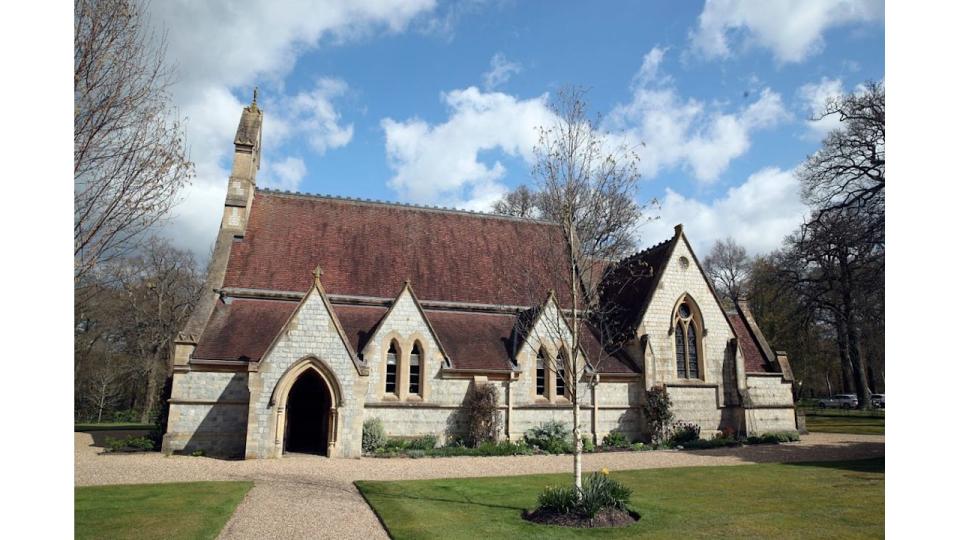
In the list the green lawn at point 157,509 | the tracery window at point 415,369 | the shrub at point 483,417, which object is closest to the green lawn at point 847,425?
the shrub at point 483,417

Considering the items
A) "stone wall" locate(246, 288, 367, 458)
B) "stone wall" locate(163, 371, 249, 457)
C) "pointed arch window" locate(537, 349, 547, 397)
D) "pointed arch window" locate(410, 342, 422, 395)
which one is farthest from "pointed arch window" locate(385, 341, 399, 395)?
"pointed arch window" locate(537, 349, 547, 397)

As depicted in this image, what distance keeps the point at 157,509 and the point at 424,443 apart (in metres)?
11.2

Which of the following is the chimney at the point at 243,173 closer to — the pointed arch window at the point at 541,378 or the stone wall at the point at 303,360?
the stone wall at the point at 303,360

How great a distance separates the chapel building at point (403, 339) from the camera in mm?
19797

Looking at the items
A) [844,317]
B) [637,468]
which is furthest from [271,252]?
[844,317]

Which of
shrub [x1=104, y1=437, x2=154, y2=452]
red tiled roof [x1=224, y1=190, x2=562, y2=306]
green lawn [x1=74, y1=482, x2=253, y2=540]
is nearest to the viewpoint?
green lawn [x1=74, y1=482, x2=253, y2=540]

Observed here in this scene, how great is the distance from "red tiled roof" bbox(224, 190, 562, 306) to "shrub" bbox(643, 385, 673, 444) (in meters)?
6.37

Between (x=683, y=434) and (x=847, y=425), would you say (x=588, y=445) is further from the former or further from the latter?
(x=847, y=425)

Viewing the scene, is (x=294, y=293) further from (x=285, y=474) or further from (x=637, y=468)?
(x=637, y=468)

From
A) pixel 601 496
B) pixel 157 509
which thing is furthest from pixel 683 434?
pixel 157 509

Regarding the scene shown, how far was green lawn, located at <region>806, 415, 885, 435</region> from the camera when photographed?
94.6ft

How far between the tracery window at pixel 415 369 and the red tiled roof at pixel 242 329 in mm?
5255

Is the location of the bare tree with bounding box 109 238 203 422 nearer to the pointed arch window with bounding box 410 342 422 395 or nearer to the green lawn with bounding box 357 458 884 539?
the pointed arch window with bounding box 410 342 422 395

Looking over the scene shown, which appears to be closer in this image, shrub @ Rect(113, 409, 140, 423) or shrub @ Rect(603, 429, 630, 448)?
shrub @ Rect(603, 429, 630, 448)
